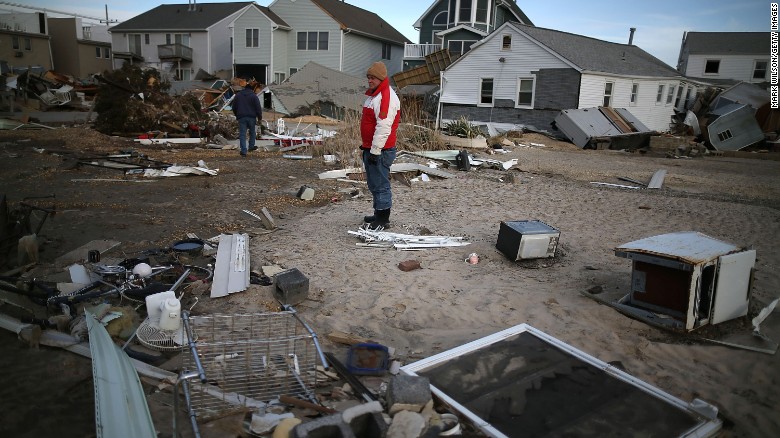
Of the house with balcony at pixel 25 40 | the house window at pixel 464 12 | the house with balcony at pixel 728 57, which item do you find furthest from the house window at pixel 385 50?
the house with balcony at pixel 25 40

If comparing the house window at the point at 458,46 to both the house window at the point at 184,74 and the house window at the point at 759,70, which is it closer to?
the house window at the point at 759,70

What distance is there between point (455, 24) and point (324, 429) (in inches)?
1347

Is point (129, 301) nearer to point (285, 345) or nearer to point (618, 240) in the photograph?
point (285, 345)

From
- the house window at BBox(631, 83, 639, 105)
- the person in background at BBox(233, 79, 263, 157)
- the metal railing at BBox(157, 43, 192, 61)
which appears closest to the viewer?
the person in background at BBox(233, 79, 263, 157)

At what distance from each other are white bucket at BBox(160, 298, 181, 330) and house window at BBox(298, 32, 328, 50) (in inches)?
1417

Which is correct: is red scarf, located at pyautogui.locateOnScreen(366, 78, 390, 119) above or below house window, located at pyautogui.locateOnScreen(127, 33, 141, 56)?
below

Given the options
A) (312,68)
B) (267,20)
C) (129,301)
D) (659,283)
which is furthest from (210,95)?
(659,283)

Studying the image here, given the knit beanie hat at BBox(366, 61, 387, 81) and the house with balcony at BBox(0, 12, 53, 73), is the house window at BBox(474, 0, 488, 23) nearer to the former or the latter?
the knit beanie hat at BBox(366, 61, 387, 81)

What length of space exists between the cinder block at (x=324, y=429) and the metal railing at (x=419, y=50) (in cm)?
3388

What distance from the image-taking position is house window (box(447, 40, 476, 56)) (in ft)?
105

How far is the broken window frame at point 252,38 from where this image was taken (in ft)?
121

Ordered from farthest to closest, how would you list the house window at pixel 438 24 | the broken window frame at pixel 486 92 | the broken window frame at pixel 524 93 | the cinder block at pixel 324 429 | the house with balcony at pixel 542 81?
the house window at pixel 438 24
the broken window frame at pixel 486 92
the broken window frame at pixel 524 93
the house with balcony at pixel 542 81
the cinder block at pixel 324 429

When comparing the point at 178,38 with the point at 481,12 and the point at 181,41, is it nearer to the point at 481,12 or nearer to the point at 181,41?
the point at 181,41

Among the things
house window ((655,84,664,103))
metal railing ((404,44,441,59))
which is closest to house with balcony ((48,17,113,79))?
metal railing ((404,44,441,59))
